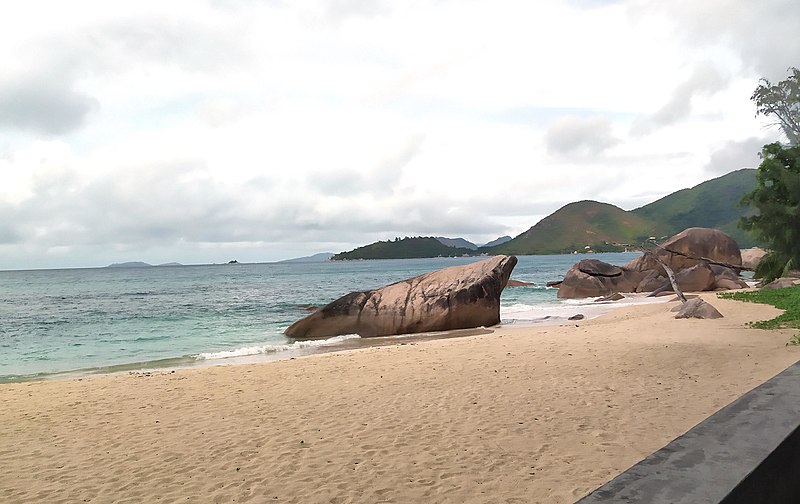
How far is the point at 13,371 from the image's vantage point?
1650 centimetres

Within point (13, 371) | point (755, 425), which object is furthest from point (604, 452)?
point (13, 371)

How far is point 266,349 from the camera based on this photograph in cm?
1797

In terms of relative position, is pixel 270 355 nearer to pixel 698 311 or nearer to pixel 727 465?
pixel 698 311

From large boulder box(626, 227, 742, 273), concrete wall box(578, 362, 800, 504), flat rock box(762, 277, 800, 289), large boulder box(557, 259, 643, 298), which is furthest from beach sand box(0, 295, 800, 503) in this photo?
large boulder box(626, 227, 742, 273)

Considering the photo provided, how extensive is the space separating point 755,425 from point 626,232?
661 ft

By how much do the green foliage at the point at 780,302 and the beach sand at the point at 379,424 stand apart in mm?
1324

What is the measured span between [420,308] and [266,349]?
5.73 metres

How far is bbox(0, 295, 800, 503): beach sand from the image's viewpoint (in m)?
5.26

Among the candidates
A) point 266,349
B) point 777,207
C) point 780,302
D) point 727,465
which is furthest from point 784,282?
point 727,465

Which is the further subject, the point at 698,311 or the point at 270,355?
the point at 698,311

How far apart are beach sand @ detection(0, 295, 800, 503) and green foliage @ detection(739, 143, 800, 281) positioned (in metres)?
16.9

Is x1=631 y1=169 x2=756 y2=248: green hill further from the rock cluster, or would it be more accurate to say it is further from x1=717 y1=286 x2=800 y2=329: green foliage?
x1=717 y1=286 x2=800 y2=329: green foliage

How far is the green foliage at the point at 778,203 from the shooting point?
26234mm

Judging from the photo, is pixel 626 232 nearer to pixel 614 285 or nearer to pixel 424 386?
pixel 614 285
